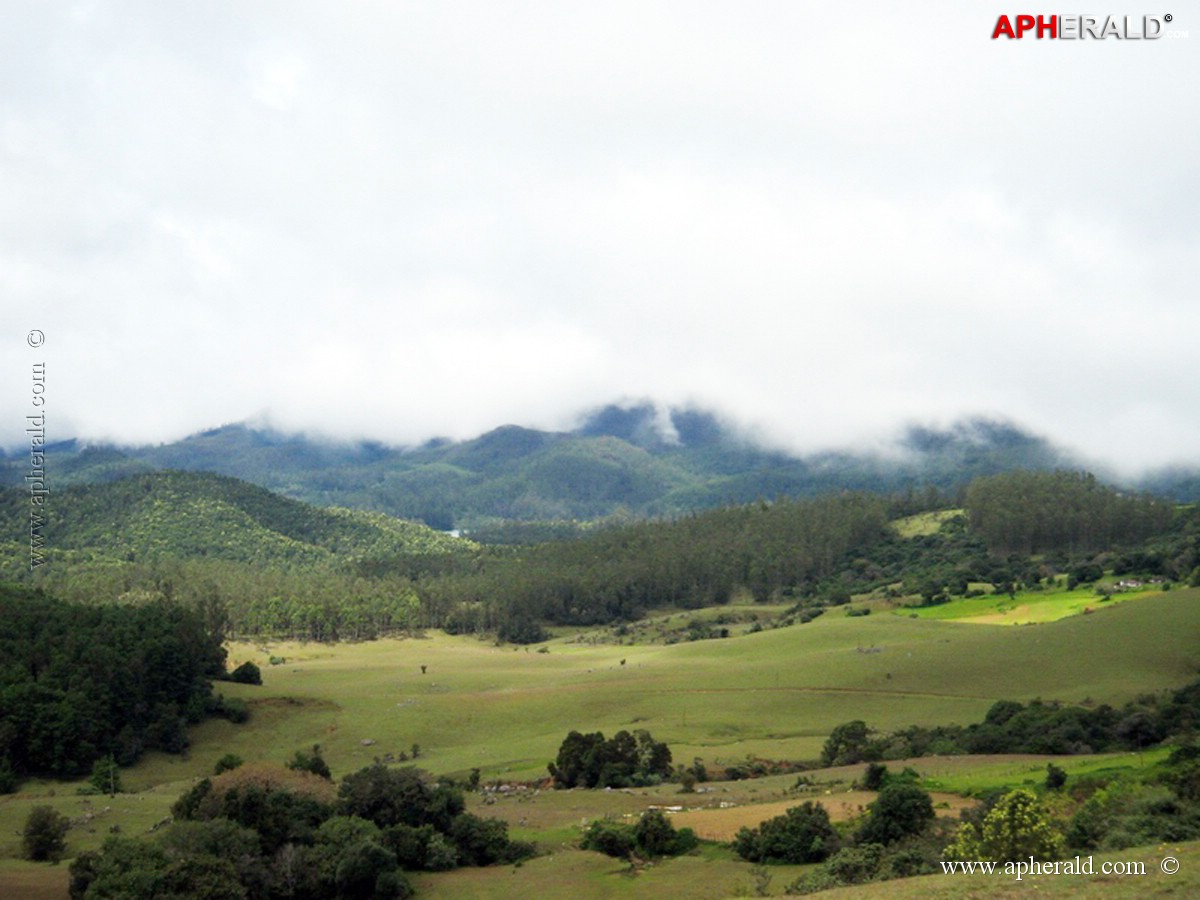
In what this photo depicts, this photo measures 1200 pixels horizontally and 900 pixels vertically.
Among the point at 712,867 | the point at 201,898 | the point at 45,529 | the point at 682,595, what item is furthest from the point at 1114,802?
the point at 45,529

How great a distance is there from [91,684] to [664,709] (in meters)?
39.3

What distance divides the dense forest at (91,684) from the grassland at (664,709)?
8.21 feet

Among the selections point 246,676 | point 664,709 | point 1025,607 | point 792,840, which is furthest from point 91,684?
point 1025,607

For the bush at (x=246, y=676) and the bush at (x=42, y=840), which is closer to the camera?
the bush at (x=42, y=840)

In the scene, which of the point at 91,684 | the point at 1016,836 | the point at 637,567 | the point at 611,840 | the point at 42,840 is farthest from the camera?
the point at 637,567

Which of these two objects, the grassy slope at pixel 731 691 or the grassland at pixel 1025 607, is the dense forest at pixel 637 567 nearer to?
the grassland at pixel 1025 607

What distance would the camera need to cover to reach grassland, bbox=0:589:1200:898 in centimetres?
4231

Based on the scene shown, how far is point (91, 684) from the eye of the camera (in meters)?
67.1

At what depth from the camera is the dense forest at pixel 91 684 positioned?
61.9 metres

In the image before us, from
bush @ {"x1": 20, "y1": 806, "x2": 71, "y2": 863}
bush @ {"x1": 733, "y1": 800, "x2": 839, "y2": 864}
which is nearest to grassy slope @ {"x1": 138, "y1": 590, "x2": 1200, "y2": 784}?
bush @ {"x1": 733, "y1": 800, "x2": 839, "y2": 864}

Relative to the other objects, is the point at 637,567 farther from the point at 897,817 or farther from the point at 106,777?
the point at 897,817

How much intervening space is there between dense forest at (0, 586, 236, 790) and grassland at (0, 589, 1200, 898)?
8.21 ft

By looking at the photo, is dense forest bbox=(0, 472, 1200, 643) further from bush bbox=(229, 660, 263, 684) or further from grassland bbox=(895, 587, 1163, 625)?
bush bbox=(229, 660, 263, 684)

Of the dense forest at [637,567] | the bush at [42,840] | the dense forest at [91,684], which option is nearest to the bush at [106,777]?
the dense forest at [91,684]
